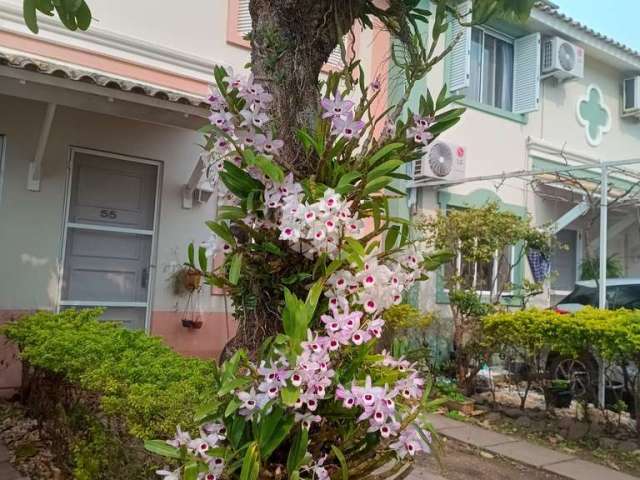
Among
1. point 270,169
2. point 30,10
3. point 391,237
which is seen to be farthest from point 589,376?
point 30,10

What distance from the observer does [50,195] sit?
660 cm

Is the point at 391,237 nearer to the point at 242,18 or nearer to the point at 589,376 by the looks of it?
the point at 589,376

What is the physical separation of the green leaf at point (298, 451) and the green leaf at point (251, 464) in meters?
0.12

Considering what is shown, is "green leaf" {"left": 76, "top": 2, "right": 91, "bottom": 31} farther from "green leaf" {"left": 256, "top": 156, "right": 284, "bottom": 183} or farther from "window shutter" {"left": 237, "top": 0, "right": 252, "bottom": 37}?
"window shutter" {"left": 237, "top": 0, "right": 252, "bottom": 37}

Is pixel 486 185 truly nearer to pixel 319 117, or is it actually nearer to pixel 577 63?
pixel 577 63

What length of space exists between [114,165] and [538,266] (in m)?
7.57

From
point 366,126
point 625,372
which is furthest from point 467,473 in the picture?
point 366,126

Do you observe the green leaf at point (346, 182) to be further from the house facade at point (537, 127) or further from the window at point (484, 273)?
the house facade at point (537, 127)

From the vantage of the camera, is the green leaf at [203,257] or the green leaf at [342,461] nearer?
the green leaf at [342,461]

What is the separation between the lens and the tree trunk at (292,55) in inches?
94.4

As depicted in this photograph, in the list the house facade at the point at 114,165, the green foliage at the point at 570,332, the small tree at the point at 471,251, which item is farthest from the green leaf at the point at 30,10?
the small tree at the point at 471,251

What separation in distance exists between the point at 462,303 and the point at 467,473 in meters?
3.35

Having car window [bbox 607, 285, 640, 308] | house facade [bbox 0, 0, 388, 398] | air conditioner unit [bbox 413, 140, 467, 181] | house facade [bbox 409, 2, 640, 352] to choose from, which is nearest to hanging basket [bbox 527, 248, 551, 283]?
house facade [bbox 409, 2, 640, 352]

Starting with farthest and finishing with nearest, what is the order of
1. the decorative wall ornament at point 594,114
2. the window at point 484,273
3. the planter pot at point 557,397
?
the decorative wall ornament at point 594,114, the window at point 484,273, the planter pot at point 557,397
